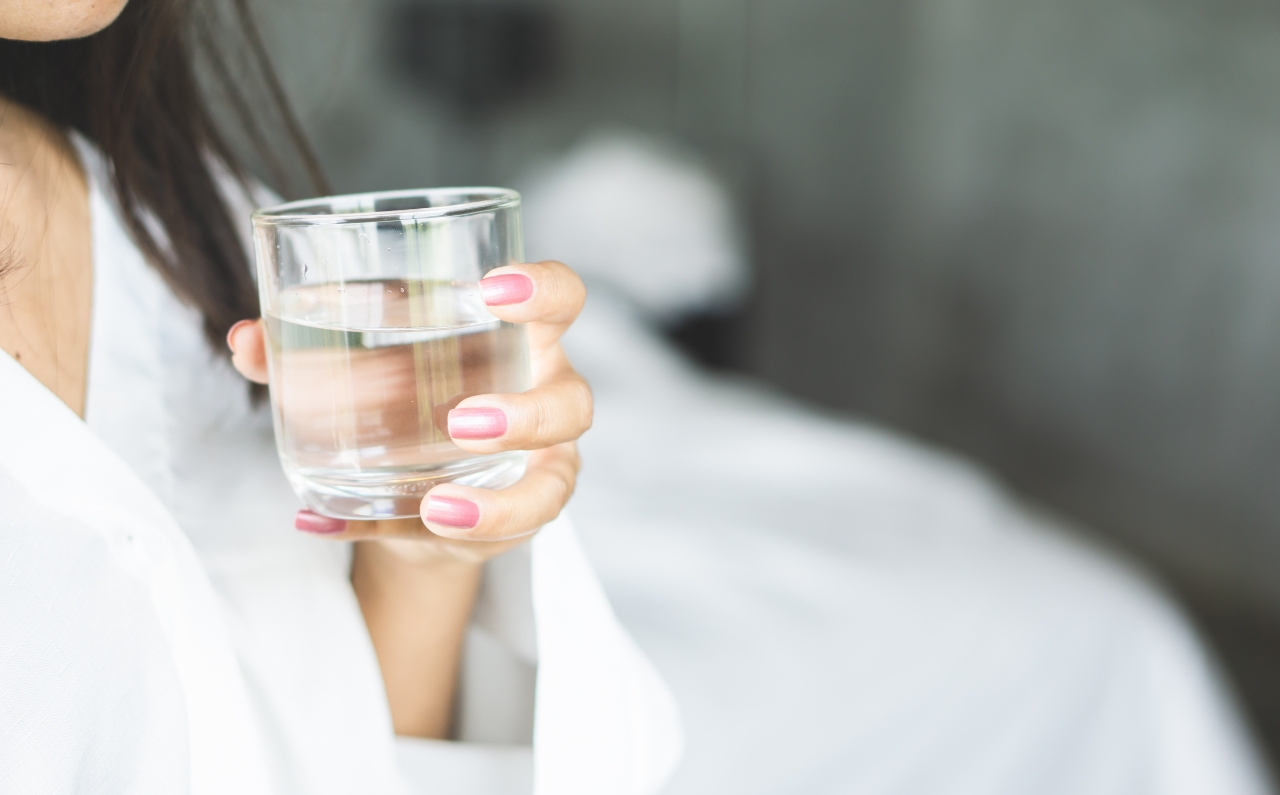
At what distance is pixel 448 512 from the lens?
1.65ft

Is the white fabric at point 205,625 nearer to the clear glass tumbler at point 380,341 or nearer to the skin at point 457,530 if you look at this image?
the skin at point 457,530

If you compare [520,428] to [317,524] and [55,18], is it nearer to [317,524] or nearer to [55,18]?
[317,524]

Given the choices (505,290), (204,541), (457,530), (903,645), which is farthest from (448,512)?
(903,645)

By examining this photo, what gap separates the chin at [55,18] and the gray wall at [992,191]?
5.40 feet

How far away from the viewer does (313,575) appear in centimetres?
71

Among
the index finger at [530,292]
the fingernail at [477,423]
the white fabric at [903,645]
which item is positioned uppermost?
the index finger at [530,292]

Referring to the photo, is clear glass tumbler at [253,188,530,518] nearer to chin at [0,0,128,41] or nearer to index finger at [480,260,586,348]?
index finger at [480,260,586,348]

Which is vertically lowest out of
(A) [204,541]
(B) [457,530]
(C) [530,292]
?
(A) [204,541]

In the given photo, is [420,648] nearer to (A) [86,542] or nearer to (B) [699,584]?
(A) [86,542]

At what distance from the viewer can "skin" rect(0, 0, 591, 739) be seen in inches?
20.8

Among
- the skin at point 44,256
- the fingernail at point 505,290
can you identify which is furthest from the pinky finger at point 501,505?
the skin at point 44,256

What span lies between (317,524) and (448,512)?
6.7 inches

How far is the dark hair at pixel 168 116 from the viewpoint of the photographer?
764 mm

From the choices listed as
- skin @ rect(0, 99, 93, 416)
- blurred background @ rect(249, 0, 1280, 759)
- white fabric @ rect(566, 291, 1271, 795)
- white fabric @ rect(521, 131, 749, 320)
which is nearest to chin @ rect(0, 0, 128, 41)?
skin @ rect(0, 99, 93, 416)
